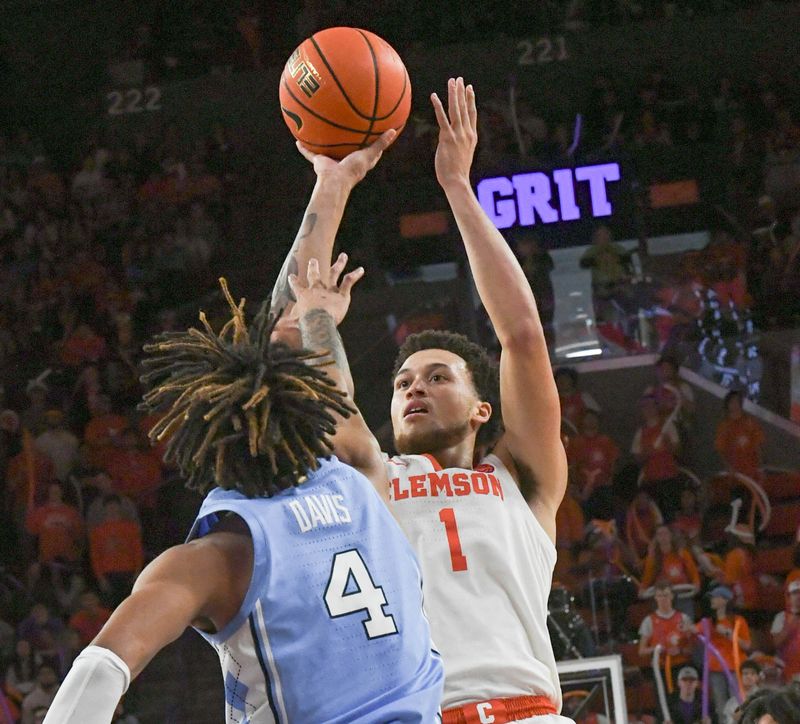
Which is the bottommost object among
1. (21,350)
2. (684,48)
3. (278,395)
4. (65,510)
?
(65,510)

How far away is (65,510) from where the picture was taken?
1008 cm

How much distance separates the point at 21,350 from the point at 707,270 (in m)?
6.10

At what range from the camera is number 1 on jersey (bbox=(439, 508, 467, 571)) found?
346cm

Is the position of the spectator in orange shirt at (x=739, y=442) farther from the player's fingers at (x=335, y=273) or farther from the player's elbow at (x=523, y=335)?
the player's fingers at (x=335, y=273)

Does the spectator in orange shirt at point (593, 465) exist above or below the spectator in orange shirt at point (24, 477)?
below

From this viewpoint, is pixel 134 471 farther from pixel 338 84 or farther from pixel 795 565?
pixel 338 84

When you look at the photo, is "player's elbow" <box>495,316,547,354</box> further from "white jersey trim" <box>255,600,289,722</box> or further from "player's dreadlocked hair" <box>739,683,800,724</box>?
"white jersey trim" <box>255,600,289,722</box>

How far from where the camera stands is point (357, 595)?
2.45m

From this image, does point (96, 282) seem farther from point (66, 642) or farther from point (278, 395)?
point (278, 395)

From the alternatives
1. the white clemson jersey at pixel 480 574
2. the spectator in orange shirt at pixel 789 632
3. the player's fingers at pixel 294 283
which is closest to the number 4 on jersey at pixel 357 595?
the white clemson jersey at pixel 480 574

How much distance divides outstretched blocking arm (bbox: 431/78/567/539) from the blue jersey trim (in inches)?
58.6

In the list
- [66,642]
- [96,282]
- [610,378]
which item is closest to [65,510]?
[66,642]

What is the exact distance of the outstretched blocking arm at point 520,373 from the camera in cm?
372

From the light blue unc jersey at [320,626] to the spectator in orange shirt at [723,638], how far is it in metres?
5.68
